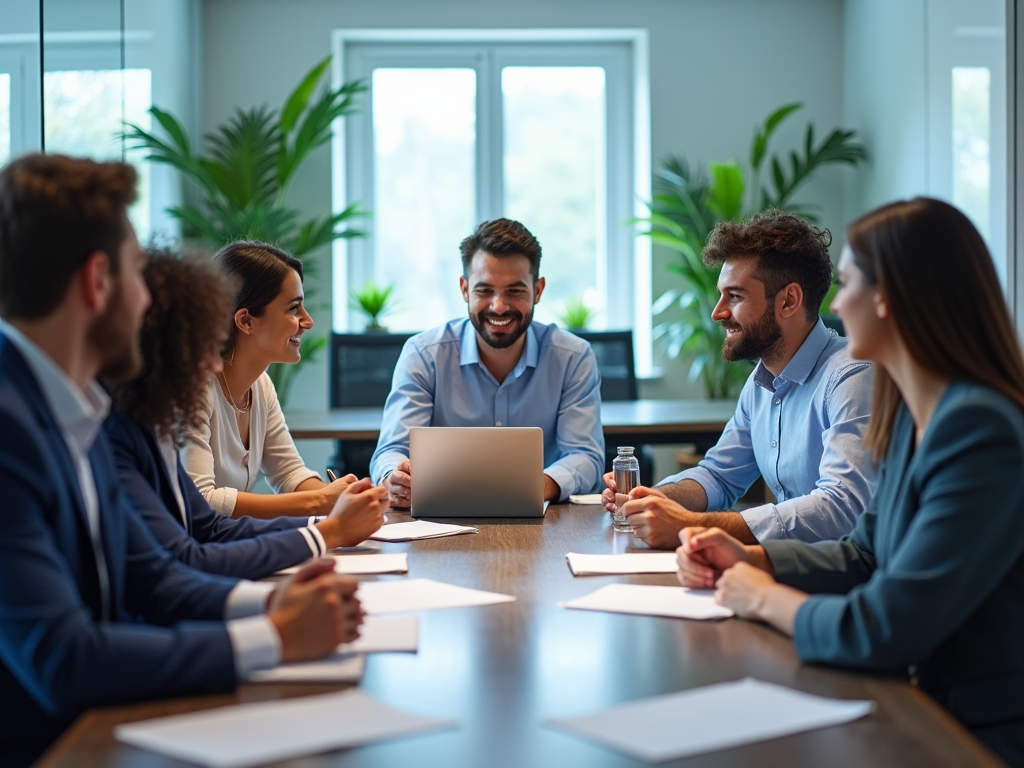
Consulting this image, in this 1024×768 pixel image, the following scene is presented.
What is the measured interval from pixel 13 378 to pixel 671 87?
17.4ft

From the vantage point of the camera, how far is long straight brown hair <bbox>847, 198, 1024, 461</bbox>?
1.24 metres

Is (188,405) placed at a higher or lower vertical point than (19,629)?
higher

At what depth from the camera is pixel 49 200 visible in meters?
1.09

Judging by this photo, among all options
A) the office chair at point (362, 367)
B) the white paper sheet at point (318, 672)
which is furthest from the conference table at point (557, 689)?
the office chair at point (362, 367)

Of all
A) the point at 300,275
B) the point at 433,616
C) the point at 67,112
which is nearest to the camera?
the point at 433,616

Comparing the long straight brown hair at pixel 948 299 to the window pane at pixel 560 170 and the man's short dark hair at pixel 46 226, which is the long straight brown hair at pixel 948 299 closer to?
the man's short dark hair at pixel 46 226

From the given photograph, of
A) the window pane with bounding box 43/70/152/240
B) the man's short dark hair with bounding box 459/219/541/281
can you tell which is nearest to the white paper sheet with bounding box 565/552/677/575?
the man's short dark hair with bounding box 459/219/541/281

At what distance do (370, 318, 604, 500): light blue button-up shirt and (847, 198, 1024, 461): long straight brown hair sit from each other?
5.28 feet

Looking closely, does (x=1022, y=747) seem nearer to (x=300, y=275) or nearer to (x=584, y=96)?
(x=300, y=275)

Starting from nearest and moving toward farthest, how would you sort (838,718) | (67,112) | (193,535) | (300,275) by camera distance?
(838,718) → (193,535) → (300,275) → (67,112)

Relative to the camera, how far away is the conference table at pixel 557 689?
0.89 metres

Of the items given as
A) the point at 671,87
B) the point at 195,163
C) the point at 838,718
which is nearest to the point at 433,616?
the point at 838,718

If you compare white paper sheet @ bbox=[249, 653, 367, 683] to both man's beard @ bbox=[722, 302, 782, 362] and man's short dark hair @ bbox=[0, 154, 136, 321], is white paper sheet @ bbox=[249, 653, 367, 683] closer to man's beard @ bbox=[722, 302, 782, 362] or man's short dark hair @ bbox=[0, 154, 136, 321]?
man's short dark hair @ bbox=[0, 154, 136, 321]

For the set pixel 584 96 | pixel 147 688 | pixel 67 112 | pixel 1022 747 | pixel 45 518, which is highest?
pixel 584 96
